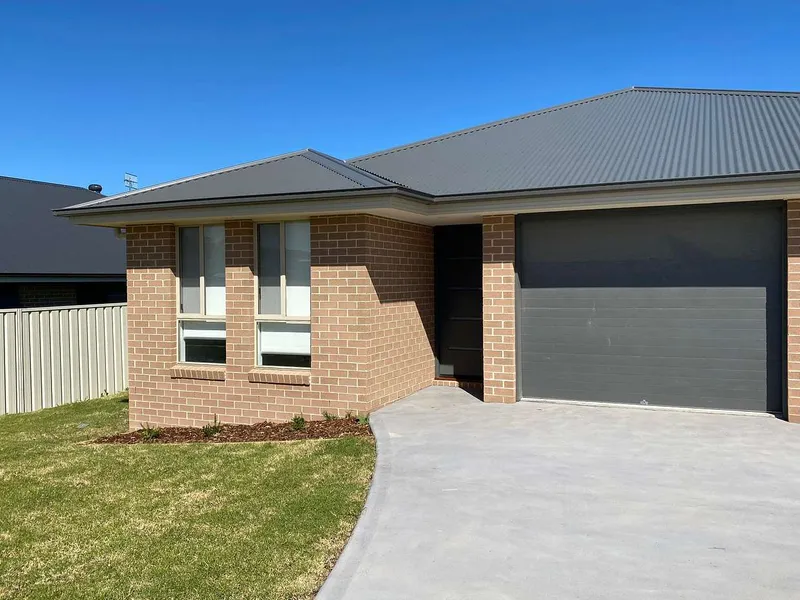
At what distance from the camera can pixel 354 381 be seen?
9.45 metres

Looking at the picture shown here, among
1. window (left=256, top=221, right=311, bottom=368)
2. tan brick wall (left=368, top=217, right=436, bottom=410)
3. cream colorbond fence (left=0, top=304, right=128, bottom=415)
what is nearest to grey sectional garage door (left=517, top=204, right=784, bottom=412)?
tan brick wall (left=368, top=217, right=436, bottom=410)

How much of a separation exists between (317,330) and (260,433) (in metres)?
1.62

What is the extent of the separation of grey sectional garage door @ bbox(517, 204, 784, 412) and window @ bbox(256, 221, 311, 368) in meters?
3.17

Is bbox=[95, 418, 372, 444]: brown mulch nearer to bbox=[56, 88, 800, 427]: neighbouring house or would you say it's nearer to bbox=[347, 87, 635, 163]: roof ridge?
bbox=[56, 88, 800, 427]: neighbouring house

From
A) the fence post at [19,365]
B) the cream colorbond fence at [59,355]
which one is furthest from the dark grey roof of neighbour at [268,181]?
the cream colorbond fence at [59,355]

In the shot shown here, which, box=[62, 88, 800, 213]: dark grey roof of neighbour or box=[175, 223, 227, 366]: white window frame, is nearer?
box=[62, 88, 800, 213]: dark grey roof of neighbour

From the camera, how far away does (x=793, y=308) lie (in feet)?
27.6

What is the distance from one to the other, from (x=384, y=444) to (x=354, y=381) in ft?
6.35

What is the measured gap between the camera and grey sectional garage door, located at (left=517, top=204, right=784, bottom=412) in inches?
347

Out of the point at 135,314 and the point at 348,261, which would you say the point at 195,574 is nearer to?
the point at 348,261

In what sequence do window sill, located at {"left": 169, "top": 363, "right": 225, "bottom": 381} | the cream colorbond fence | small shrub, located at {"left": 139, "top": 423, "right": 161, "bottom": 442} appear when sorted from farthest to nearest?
1. the cream colorbond fence
2. window sill, located at {"left": 169, "top": 363, "right": 225, "bottom": 381}
3. small shrub, located at {"left": 139, "top": 423, "right": 161, "bottom": 442}

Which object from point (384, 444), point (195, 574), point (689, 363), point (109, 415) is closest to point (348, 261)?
point (384, 444)

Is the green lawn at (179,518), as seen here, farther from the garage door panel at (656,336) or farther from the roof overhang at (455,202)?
the garage door panel at (656,336)

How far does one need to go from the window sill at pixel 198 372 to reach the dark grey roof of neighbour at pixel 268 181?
263 cm
